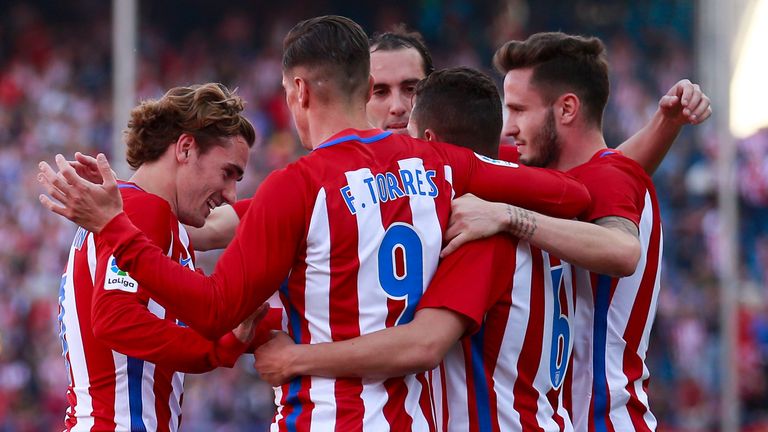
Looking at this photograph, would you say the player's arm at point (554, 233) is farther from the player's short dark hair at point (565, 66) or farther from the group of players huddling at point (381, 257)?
the player's short dark hair at point (565, 66)

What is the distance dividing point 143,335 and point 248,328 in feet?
1.10

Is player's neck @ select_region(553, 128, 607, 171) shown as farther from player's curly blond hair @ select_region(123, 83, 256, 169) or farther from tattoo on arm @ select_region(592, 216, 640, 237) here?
player's curly blond hair @ select_region(123, 83, 256, 169)

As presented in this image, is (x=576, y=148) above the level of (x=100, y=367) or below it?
above

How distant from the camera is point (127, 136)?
4164mm

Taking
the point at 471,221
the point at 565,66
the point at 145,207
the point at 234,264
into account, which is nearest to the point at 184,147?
the point at 145,207

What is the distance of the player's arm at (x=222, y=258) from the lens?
10.6 feet

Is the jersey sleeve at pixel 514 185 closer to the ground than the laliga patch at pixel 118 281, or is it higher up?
higher up

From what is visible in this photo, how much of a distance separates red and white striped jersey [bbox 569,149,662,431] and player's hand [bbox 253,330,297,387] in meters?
1.19

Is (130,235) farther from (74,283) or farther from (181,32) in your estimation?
(181,32)

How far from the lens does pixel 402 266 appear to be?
11.3 feet

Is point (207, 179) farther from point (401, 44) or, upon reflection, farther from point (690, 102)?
point (690, 102)

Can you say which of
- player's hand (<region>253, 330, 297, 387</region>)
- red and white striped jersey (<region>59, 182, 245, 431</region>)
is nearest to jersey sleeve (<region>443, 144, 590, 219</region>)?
player's hand (<region>253, 330, 297, 387</region>)

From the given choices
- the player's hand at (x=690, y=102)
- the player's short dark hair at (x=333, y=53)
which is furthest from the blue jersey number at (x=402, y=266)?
the player's hand at (x=690, y=102)

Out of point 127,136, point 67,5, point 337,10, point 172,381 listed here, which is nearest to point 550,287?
point 172,381
